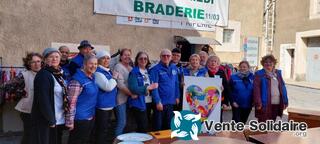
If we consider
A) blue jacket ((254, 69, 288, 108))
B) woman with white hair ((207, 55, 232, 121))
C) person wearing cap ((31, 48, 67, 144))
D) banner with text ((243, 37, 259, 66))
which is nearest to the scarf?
person wearing cap ((31, 48, 67, 144))

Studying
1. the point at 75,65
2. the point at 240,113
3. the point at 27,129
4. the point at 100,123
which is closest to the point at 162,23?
the point at 240,113

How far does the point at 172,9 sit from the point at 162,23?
0.37 meters

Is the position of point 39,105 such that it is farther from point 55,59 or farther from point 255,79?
point 255,79

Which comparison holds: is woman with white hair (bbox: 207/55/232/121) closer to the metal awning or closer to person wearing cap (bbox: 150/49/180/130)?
person wearing cap (bbox: 150/49/180/130)

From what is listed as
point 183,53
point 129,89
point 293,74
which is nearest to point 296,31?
point 293,74

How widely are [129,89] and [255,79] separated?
1.80m

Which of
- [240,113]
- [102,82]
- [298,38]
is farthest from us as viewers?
[298,38]

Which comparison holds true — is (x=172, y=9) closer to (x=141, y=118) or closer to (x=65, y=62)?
(x=65, y=62)

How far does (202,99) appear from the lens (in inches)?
123

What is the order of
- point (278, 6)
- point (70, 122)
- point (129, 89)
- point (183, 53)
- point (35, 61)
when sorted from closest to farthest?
1. point (70, 122)
2. point (35, 61)
3. point (129, 89)
4. point (183, 53)
5. point (278, 6)

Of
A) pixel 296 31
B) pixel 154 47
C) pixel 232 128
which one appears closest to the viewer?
pixel 232 128

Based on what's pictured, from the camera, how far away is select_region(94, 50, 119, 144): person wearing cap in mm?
3371

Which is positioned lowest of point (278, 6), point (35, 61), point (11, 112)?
point (11, 112)

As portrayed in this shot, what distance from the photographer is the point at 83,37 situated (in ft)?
17.6
